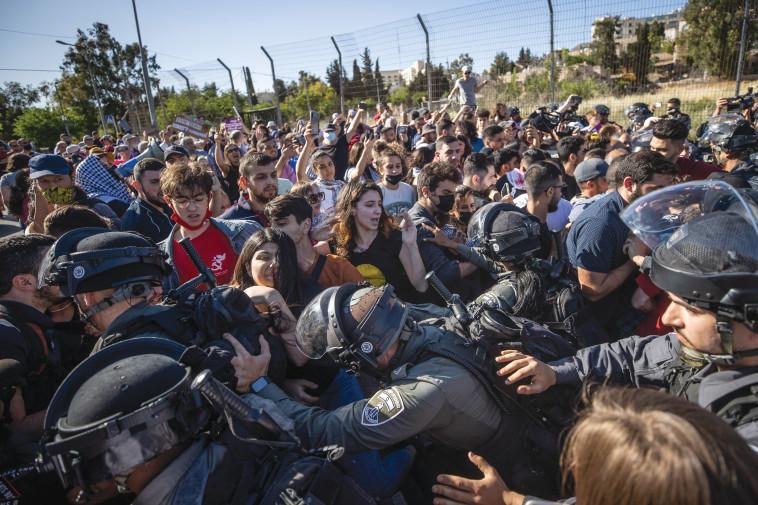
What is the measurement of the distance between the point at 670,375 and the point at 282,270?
1993mm

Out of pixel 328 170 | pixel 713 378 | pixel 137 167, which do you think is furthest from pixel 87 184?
pixel 713 378

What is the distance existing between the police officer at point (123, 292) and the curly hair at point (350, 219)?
5.38 ft

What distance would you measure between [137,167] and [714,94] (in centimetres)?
1455

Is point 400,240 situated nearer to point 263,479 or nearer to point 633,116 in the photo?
point 263,479

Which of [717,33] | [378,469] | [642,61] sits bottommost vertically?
[378,469]

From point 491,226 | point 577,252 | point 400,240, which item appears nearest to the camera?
point 491,226

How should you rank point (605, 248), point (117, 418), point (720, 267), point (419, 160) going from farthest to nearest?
point (419, 160) < point (605, 248) < point (720, 267) < point (117, 418)

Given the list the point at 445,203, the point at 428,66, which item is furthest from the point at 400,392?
the point at 428,66

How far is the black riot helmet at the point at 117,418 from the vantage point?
3.56 feet

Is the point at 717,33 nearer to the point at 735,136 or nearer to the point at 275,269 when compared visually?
the point at 735,136

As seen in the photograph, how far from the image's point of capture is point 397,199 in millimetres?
4805

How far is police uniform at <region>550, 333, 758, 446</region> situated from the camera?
1321 mm

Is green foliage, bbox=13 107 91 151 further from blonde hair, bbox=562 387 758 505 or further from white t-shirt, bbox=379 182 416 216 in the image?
blonde hair, bbox=562 387 758 505

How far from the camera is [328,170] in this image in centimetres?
525
